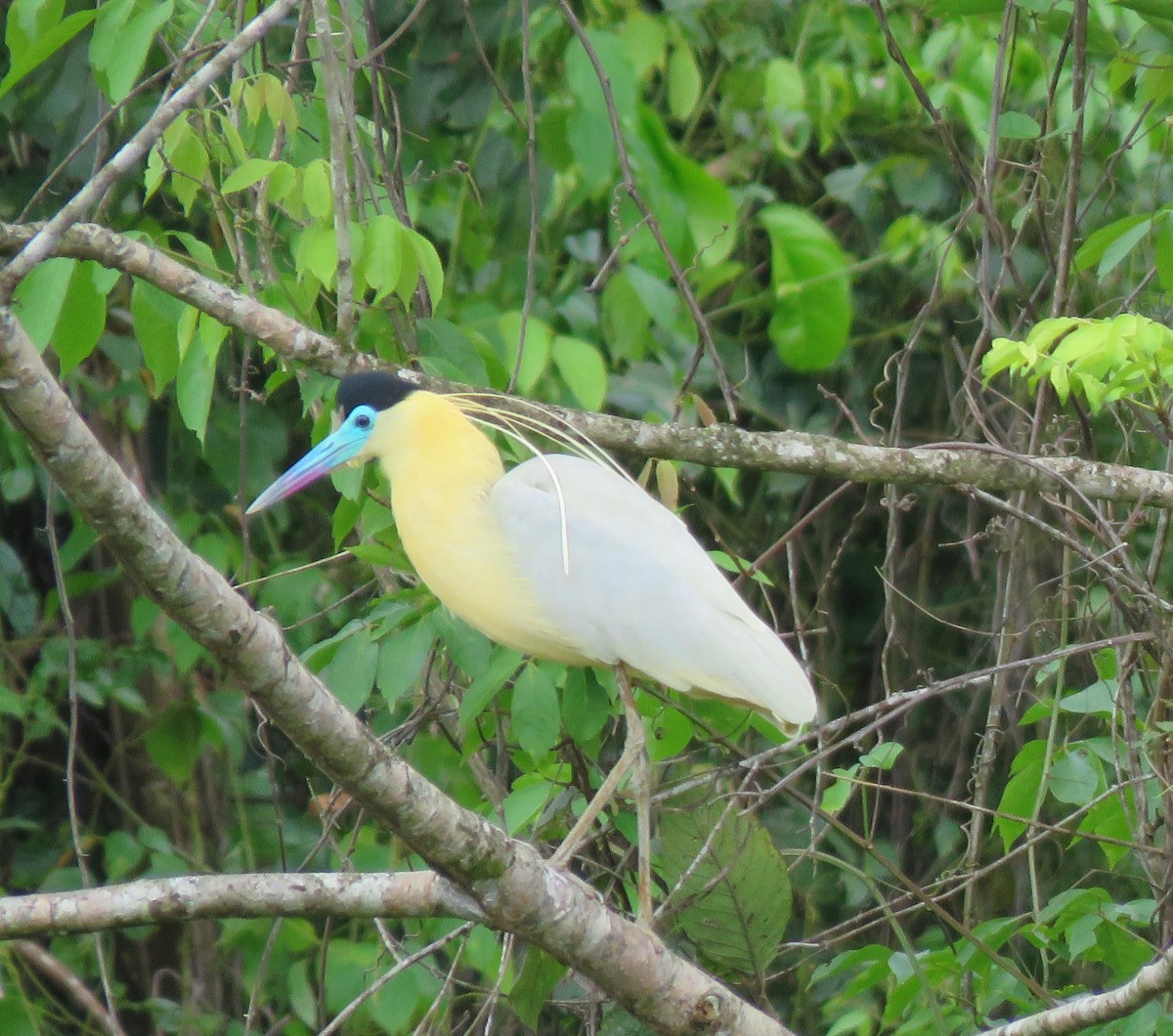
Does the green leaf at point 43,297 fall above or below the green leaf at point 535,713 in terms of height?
above

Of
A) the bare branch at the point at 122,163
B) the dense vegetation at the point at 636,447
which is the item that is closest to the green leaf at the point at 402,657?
the dense vegetation at the point at 636,447

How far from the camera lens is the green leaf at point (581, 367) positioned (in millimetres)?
2420

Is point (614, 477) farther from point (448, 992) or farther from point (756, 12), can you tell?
point (756, 12)

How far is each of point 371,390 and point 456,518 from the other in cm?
21

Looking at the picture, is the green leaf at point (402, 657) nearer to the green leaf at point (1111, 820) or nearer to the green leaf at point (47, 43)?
the green leaf at point (47, 43)

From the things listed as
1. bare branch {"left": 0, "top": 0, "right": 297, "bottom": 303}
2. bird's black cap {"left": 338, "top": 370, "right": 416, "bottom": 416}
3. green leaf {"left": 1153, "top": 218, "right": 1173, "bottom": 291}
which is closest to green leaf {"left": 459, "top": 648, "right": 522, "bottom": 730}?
bird's black cap {"left": 338, "top": 370, "right": 416, "bottom": 416}

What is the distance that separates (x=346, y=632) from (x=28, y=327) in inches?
21.7

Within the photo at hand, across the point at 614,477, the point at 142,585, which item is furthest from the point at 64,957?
the point at 142,585

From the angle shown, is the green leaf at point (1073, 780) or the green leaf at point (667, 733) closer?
the green leaf at point (1073, 780)

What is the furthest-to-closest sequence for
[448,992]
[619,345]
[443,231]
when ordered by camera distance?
1. [443,231]
2. [619,345]
3. [448,992]

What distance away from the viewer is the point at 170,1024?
353 cm

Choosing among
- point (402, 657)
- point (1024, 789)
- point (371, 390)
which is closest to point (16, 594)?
point (371, 390)

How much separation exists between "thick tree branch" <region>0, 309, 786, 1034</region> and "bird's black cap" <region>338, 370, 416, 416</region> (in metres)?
0.67

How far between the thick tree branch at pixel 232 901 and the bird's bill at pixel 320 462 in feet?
2.04
